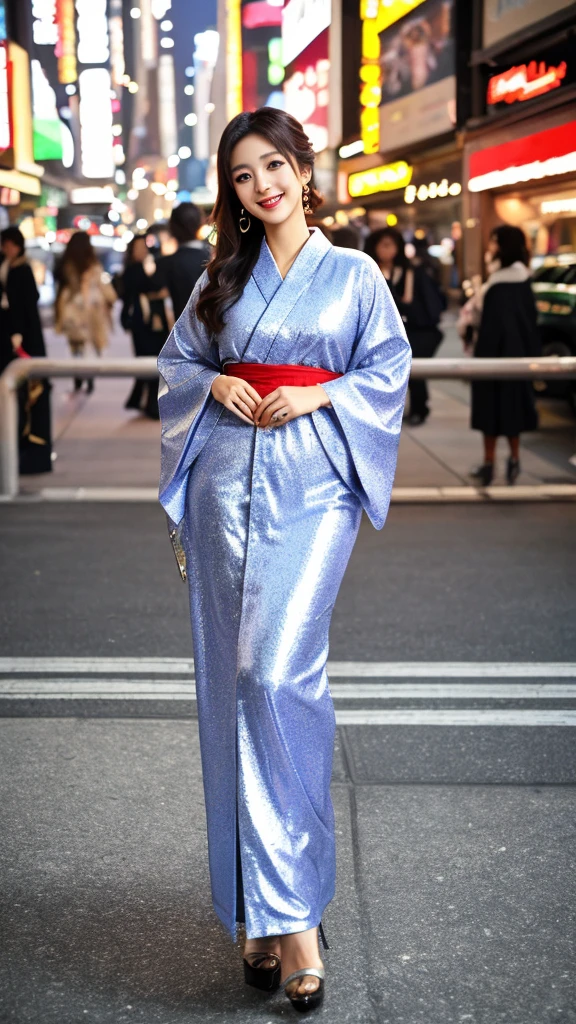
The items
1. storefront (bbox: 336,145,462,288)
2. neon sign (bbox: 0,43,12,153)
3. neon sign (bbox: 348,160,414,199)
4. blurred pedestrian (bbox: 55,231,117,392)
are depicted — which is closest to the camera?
blurred pedestrian (bbox: 55,231,117,392)

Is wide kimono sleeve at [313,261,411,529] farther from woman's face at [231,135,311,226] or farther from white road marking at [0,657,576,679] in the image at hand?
white road marking at [0,657,576,679]

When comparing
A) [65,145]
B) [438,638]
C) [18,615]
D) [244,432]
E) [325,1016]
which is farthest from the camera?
[65,145]

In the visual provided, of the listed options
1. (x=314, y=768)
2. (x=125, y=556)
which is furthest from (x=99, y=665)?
(x=314, y=768)

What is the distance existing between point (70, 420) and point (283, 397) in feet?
33.1

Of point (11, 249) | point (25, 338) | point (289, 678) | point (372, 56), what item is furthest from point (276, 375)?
point (372, 56)

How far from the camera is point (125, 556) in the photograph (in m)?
6.61

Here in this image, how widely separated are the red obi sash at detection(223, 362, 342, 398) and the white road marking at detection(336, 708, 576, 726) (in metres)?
1.84

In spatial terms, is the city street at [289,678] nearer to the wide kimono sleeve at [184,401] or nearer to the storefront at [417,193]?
the wide kimono sleeve at [184,401]

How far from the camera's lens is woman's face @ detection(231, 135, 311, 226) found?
2.64m

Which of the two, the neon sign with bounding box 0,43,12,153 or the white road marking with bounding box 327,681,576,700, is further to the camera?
the neon sign with bounding box 0,43,12,153

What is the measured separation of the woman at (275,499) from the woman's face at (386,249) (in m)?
7.24

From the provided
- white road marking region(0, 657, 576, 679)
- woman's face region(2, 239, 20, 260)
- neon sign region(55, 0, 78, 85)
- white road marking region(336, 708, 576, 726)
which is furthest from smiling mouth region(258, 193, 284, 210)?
neon sign region(55, 0, 78, 85)

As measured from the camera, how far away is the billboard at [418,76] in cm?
1964

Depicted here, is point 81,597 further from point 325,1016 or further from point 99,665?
point 325,1016
